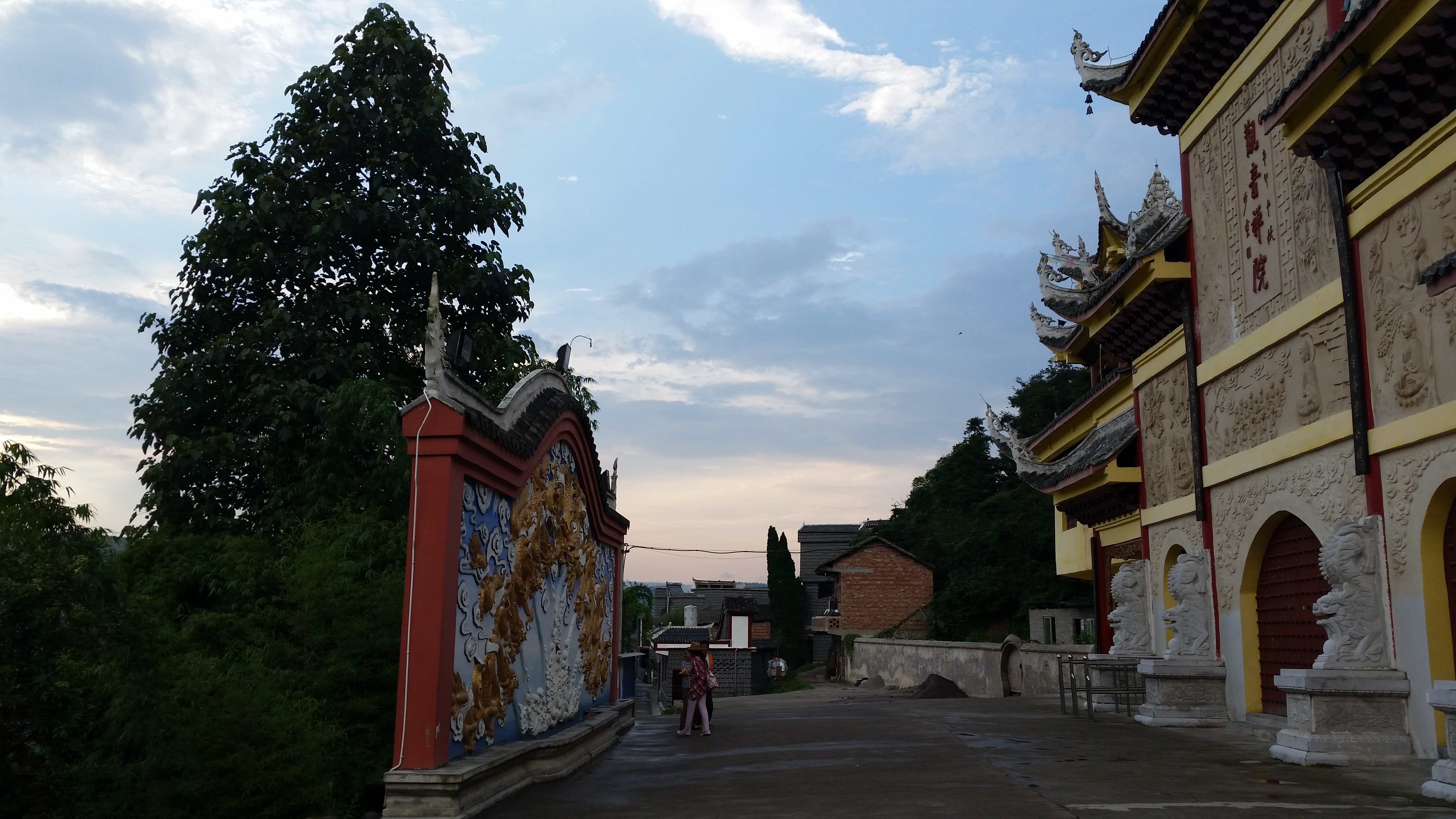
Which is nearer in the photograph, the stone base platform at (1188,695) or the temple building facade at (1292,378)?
the temple building facade at (1292,378)

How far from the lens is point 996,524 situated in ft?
135

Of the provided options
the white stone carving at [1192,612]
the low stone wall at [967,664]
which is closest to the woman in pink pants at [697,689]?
the white stone carving at [1192,612]

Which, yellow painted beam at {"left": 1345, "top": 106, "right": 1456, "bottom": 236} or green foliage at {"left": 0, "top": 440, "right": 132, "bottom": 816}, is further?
yellow painted beam at {"left": 1345, "top": 106, "right": 1456, "bottom": 236}

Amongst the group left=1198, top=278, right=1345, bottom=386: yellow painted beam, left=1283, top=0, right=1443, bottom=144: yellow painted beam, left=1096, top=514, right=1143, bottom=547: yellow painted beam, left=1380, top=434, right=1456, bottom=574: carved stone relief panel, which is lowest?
left=1380, top=434, right=1456, bottom=574: carved stone relief panel

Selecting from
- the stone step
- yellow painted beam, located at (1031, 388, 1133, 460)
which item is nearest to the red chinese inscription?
the stone step

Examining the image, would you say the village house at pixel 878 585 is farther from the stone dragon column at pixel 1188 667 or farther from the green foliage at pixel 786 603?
the stone dragon column at pixel 1188 667

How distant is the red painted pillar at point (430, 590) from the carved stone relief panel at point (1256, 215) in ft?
26.8

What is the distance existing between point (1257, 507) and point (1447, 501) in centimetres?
347

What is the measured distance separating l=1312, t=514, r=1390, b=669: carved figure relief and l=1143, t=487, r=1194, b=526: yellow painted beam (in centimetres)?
448

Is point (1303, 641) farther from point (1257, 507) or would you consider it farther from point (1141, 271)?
point (1141, 271)

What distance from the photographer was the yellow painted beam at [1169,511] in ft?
45.8

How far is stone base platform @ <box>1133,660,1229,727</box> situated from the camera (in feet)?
41.3

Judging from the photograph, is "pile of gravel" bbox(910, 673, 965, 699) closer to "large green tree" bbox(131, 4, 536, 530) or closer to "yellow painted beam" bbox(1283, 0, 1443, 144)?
"large green tree" bbox(131, 4, 536, 530)

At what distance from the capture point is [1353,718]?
885 cm
